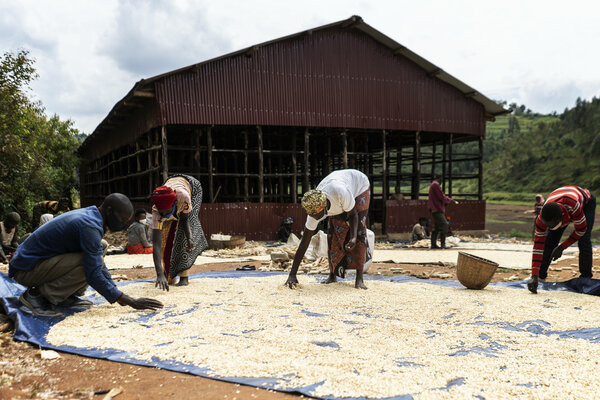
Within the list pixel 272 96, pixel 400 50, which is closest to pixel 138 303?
pixel 272 96

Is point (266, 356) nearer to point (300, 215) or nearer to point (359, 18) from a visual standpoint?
point (300, 215)

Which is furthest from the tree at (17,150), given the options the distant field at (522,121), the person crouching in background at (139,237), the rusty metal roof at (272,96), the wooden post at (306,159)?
the distant field at (522,121)

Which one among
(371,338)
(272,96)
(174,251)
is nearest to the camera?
(371,338)

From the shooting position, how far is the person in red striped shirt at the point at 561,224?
13.1 ft

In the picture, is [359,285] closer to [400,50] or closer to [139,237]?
[139,237]

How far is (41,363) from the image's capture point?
2.31 metres

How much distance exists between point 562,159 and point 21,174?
34.0 m

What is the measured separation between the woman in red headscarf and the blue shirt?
915 mm

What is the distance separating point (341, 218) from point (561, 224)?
2.06 meters

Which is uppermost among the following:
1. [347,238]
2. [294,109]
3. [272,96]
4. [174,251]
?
[272,96]

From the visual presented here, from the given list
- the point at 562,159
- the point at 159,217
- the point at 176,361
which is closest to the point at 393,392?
the point at 176,361

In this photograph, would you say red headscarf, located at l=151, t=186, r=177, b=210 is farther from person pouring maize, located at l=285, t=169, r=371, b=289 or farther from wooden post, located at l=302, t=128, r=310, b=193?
wooden post, located at l=302, t=128, r=310, b=193

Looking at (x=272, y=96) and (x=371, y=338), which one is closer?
(x=371, y=338)

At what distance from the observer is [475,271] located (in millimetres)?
4258
